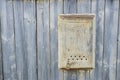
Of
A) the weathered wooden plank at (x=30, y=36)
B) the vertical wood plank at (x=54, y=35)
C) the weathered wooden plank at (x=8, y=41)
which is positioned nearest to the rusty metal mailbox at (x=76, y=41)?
the vertical wood plank at (x=54, y=35)

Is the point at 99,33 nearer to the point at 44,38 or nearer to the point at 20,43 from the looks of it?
the point at 44,38

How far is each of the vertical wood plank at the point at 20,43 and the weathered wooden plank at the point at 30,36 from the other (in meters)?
0.03

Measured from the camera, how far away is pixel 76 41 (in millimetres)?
2170

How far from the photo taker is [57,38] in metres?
2.18

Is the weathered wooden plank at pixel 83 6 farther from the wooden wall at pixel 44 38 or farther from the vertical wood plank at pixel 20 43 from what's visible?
the vertical wood plank at pixel 20 43

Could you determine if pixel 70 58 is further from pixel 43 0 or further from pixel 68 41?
pixel 43 0

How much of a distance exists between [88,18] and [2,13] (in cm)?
76

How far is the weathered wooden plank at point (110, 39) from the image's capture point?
2199 mm

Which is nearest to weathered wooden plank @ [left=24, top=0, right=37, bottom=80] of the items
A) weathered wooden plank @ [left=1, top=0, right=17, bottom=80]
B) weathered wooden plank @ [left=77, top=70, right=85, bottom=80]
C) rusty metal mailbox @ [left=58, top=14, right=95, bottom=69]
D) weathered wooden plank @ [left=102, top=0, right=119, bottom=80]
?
weathered wooden plank @ [left=1, top=0, right=17, bottom=80]

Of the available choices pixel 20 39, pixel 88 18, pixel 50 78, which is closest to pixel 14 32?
pixel 20 39

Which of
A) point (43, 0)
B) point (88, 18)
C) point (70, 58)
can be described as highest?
point (43, 0)

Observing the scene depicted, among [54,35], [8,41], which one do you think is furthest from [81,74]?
[8,41]

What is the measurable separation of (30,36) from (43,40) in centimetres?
12

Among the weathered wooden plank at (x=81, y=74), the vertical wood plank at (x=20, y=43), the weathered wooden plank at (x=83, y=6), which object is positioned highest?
the weathered wooden plank at (x=83, y=6)
